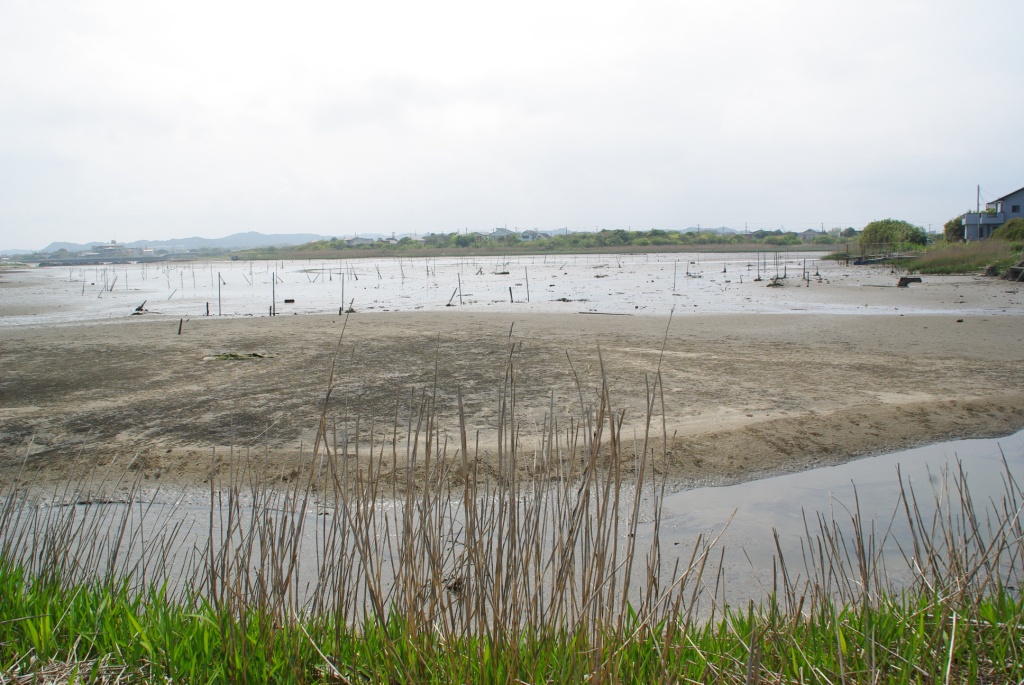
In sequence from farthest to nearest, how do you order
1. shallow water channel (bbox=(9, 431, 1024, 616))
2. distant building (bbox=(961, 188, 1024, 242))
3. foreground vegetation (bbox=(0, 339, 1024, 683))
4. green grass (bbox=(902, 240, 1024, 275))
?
distant building (bbox=(961, 188, 1024, 242)), green grass (bbox=(902, 240, 1024, 275)), shallow water channel (bbox=(9, 431, 1024, 616)), foreground vegetation (bbox=(0, 339, 1024, 683))

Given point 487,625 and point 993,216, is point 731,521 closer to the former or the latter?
point 487,625

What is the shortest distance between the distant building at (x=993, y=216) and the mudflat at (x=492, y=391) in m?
52.7

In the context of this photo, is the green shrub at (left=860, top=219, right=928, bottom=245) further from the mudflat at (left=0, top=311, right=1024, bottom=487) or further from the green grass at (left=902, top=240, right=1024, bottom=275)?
the mudflat at (left=0, top=311, right=1024, bottom=487)

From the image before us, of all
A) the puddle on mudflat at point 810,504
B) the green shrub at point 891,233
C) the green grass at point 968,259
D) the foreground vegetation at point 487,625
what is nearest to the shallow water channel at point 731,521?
the puddle on mudflat at point 810,504

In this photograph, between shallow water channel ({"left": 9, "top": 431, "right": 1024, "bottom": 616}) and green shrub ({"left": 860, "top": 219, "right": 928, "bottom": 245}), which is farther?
green shrub ({"left": 860, "top": 219, "right": 928, "bottom": 245})

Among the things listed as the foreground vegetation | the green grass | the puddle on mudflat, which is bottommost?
the puddle on mudflat

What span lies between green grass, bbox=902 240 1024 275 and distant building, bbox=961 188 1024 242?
2884 cm

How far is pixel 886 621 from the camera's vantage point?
317 cm

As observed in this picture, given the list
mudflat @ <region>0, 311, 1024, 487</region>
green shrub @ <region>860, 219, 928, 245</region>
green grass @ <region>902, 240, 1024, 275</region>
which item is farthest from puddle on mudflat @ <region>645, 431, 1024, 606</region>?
green shrub @ <region>860, 219, 928, 245</region>

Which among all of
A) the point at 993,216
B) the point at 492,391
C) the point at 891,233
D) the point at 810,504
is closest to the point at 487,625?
the point at 810,504

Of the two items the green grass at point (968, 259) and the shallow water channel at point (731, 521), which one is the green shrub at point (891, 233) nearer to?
the green grass at point (968, 259)

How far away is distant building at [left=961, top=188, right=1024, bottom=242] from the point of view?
5950cm

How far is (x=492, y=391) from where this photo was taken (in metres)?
8.73

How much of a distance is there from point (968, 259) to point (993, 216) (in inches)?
1362
